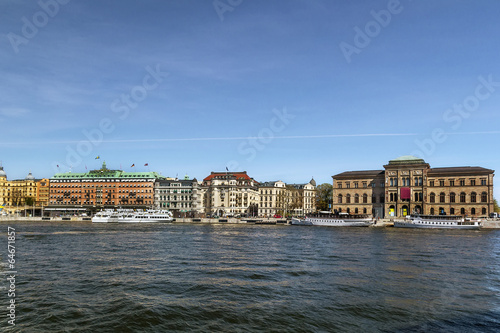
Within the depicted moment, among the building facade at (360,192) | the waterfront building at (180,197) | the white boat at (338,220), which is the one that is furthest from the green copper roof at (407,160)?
the waterfront building at (180,197)

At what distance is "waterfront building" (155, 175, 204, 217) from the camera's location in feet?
600

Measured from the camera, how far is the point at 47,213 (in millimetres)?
191500

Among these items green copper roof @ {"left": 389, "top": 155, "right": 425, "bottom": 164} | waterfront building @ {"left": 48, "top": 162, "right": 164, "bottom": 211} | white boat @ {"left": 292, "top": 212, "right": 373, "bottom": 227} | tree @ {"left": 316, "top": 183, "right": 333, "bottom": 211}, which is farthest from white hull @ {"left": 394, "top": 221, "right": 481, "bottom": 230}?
waterfront building @ {"left": 48, "top": 162, "right": 164, "bottom": 211}

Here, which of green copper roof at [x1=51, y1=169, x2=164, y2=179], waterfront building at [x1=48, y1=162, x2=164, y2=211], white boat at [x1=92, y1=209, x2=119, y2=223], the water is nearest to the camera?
the water

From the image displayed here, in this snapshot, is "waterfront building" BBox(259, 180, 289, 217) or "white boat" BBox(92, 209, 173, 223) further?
"waterfront building" BBox(259, 180, 289, 217)

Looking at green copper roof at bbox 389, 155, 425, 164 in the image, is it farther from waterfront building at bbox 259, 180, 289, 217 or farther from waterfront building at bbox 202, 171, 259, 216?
waterfront building at bbox 202, 171, 259, 216

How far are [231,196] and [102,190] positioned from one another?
2408 inches

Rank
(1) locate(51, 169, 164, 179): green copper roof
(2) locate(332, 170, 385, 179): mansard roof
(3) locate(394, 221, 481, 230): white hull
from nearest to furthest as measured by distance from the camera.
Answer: (3) locate(394, 221, 481, 230): white hull, (2) locate(332, 170, 385, 179): mansard roof, (1) locate(51, 169, 164, 179): green copper roof

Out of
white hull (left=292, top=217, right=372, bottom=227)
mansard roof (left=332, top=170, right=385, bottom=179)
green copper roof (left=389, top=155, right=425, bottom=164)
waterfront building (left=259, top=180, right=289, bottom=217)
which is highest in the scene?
green copper roof (left=389, top=155, right=425, bottom=164)

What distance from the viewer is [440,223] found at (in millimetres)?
118000

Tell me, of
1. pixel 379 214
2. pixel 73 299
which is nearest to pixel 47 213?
pixel 379 214

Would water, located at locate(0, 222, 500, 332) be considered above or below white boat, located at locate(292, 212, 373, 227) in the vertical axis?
above

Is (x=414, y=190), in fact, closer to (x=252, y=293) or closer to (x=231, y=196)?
(x=231, y=196)

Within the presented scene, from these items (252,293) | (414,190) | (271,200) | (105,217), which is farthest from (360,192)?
(252,293)
